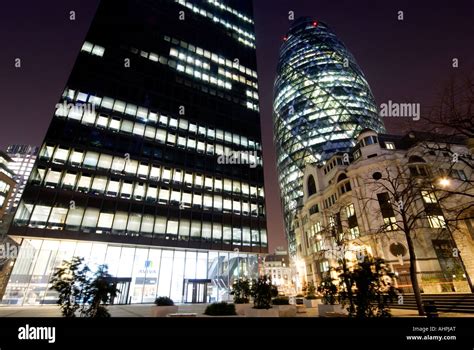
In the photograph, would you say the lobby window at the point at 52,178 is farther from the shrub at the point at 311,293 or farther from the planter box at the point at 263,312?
the shrub at the point at 311,293

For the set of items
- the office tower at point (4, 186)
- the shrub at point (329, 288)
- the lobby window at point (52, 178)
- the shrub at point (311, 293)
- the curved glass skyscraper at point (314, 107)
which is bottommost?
the shrub at point (311, 293)

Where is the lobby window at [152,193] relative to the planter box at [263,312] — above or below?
above

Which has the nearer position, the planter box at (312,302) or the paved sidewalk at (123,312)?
the paved sidewalk at (123,312)

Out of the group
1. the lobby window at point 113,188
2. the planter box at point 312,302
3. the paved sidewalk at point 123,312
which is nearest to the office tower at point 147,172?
the lobby window at point 113,188

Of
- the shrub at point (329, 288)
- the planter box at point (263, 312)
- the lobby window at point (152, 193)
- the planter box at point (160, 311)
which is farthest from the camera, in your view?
the lobby window at point (152, 193)

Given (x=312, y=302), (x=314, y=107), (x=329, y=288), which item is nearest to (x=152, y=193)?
(x=312, y=302)

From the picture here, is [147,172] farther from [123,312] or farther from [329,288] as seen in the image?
[329,288]

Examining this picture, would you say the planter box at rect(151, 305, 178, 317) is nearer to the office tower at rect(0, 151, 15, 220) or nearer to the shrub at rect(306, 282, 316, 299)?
the shrub at rect(306, 282, 316, 299)

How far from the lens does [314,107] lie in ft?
362

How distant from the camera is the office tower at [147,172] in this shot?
26.1 m

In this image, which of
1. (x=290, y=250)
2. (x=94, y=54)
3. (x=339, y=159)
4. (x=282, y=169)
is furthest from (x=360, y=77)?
(x=94, y=54)

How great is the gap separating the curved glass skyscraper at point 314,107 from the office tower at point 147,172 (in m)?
64.2

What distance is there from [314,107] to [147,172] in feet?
323

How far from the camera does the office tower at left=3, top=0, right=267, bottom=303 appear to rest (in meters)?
26.1
